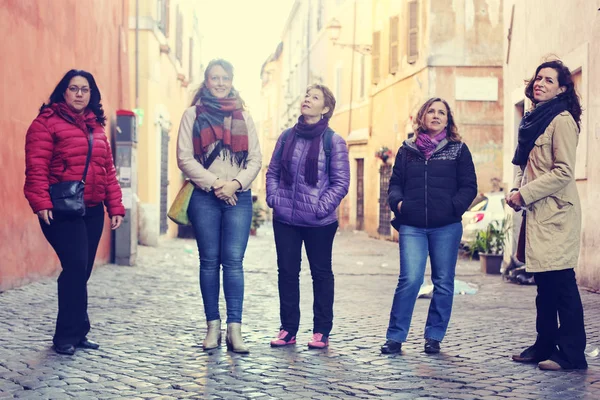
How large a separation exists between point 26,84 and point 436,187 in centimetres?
543

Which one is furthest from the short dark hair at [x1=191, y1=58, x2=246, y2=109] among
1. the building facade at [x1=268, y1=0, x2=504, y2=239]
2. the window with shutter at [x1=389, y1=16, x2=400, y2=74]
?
the window with shutter at [x1=389, y1=16, x2=400, y2=74]

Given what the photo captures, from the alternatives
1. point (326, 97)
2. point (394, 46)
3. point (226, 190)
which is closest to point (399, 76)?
point (394, 46)

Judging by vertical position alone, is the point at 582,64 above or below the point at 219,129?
above

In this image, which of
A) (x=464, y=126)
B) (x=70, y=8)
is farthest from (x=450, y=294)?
(x=464, y=126)

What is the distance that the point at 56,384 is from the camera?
5.06 metres

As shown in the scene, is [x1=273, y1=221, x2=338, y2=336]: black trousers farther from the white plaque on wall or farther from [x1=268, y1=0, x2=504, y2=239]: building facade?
the white plaque on wall

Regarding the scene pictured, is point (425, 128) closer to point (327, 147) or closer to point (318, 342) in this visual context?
point (327, 147)

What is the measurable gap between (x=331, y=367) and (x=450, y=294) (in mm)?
1104

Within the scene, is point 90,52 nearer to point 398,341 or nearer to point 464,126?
point 398,341

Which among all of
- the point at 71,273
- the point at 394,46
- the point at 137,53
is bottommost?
the point at 71,273

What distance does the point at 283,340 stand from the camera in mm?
6457

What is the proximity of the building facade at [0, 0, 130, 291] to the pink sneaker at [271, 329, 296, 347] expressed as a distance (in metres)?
3.85

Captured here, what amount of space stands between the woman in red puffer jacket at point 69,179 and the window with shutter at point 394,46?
732 inches

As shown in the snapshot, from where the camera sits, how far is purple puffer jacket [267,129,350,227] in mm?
6418
